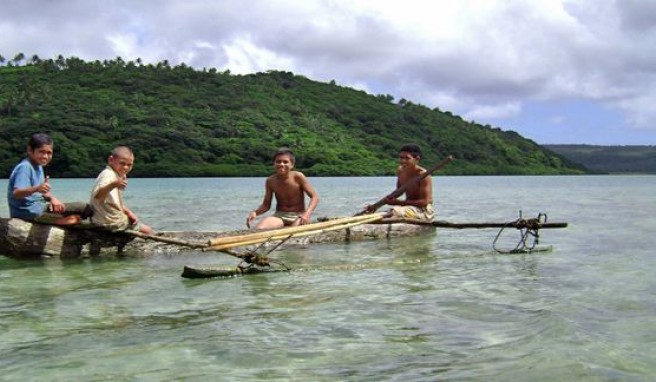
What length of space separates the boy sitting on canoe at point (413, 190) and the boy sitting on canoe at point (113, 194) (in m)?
5.43

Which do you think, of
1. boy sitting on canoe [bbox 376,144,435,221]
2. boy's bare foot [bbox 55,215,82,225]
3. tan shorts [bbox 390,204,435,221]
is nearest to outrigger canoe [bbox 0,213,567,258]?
boy's bare foot [bbox 55,215,82,225]

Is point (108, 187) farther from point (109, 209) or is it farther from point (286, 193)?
point (286, 193)

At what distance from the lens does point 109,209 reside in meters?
10.1

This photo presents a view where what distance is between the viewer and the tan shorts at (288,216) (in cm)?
1180

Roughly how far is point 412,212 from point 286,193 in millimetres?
2924

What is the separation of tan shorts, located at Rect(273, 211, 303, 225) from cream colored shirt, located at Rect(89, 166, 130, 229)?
289cm

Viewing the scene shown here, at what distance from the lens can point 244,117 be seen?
14038 cm

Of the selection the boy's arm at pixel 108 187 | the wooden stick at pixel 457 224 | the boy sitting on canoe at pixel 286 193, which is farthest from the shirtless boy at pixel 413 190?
the boy's arm at pixel 108 187

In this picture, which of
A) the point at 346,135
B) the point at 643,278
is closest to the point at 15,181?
the point at 643,278

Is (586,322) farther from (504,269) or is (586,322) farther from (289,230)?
(289,230)

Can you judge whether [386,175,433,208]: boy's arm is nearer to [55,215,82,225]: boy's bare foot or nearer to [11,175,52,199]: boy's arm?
[55,215,82,225]: boy's bare foot

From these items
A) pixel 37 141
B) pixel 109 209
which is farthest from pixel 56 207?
pixel 37 141

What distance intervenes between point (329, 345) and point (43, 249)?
6312mm

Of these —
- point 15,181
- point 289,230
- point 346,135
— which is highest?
point 346,135
